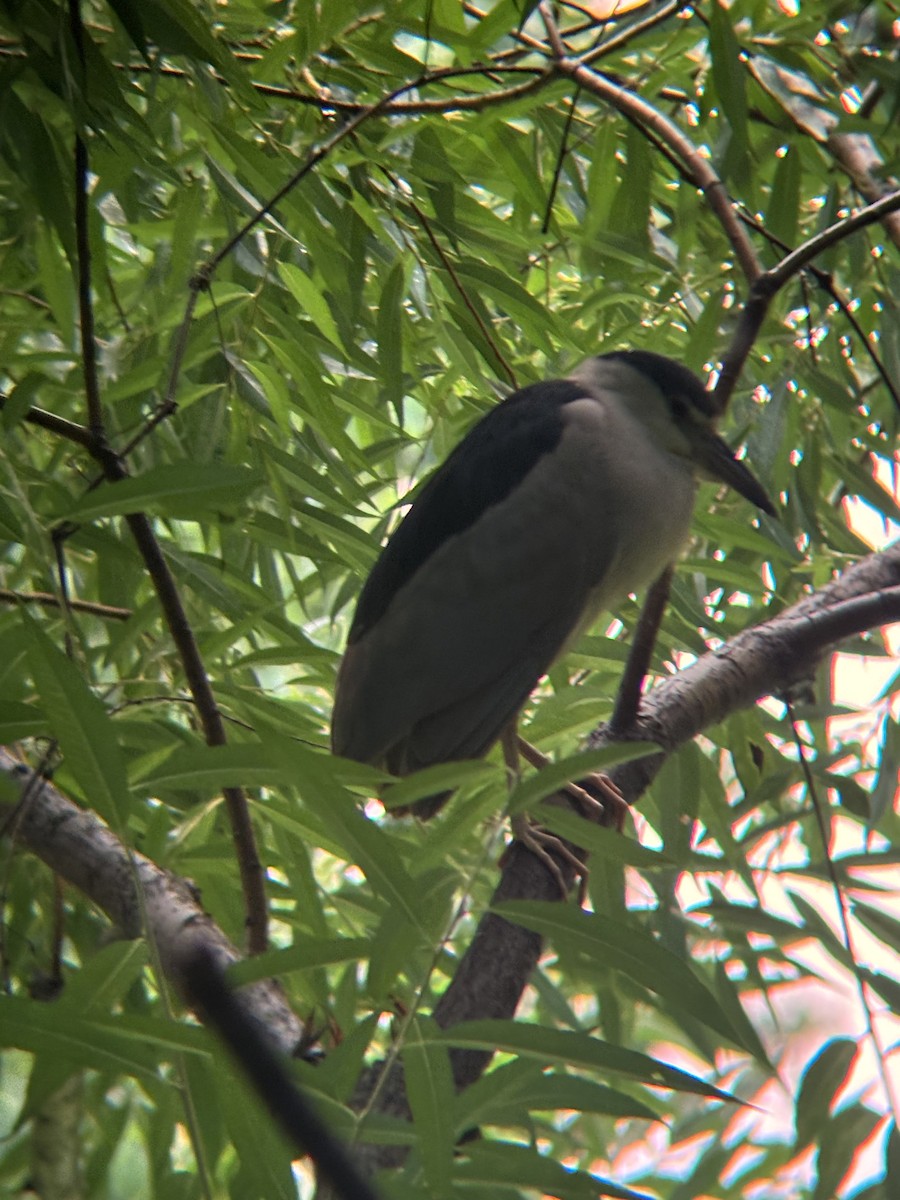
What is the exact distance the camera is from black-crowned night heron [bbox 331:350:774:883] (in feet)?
4.11

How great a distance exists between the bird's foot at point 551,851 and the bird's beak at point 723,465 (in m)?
0.41

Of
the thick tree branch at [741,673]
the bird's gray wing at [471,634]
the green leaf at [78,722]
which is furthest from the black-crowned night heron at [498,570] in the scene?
the green leaf at [78,722]

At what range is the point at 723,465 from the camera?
1.36m

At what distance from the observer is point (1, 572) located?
4.25 ft

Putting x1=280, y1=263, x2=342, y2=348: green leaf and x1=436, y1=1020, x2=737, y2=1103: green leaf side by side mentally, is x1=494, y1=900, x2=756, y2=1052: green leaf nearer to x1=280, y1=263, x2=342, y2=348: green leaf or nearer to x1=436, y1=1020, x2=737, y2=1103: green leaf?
x1=436, y1=1020, x2=737, y2=1103: green leaf

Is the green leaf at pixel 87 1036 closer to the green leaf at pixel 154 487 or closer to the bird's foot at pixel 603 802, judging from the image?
the green leaf at pixel 154 487

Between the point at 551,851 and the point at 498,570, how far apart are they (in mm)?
283

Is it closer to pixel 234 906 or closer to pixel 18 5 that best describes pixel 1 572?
pixel 234 906

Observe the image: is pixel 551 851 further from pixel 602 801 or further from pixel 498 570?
pixel 498 570

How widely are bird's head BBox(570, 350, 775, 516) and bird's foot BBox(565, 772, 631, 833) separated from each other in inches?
13.6

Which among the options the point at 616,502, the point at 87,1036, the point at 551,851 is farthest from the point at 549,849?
the point at 87,1036

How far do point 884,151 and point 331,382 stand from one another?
57 cm

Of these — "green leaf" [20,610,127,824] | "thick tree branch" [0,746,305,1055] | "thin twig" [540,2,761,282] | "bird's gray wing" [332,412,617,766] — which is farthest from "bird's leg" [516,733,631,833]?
"green leaf" [20,610,127,824]

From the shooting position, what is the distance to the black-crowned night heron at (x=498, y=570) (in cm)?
125
